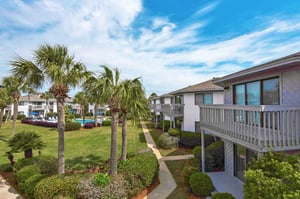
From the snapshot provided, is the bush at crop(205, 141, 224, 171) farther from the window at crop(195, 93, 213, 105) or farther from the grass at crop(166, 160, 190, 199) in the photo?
the window at crop(195, 93, 213, 105)

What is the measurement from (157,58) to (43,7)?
10977 mm

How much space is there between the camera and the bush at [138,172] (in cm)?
795

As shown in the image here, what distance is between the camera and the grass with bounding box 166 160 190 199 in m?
8.13

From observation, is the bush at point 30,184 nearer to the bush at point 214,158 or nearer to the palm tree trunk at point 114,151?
the palm tree trunk at point 114,151

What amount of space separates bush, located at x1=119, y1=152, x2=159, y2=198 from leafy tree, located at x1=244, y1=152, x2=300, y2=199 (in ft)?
16.8

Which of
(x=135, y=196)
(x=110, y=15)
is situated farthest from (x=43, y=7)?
(x=135, y=196)

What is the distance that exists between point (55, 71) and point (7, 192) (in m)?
6.69

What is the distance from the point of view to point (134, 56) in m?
16.3

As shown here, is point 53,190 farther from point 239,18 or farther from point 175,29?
point 239,18

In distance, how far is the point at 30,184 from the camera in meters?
7.72

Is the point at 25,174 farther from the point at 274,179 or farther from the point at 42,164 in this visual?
the point at 274,179

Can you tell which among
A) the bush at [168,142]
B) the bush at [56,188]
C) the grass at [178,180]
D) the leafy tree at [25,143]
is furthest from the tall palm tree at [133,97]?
the bush at [168,142]

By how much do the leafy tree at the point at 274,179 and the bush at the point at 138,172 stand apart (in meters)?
5.11

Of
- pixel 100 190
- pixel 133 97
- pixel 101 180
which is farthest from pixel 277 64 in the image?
pixel 100 190
